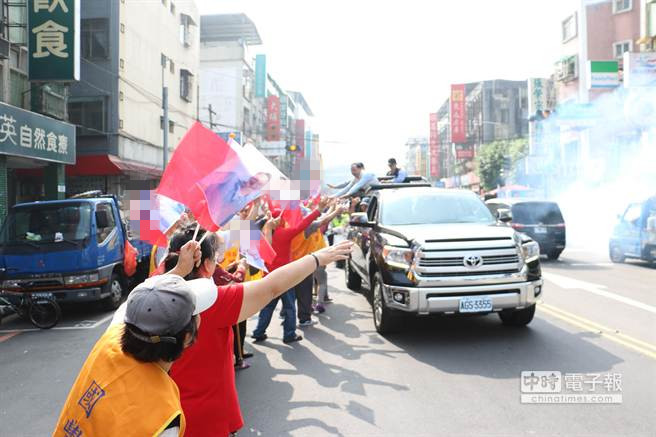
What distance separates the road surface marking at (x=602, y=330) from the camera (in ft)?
18.5

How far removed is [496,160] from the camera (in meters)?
46.6

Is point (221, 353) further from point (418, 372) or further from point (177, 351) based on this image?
point (418, 372)

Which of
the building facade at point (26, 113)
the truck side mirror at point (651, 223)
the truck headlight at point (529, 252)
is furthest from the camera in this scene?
the building facade at point (26, 113)

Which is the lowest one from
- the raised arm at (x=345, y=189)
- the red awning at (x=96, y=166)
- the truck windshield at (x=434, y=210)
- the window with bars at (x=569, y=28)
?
the truck windshield at (x=434, y=210)

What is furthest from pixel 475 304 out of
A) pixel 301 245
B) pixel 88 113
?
pixel 88 113

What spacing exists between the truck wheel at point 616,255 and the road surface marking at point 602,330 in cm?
740

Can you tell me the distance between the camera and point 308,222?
5.73 m

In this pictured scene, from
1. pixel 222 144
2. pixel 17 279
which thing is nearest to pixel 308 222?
pixel 222 144

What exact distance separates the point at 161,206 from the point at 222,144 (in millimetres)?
1190

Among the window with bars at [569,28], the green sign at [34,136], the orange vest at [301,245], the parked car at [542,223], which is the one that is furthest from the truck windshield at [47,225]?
the window with bars at [569,28]

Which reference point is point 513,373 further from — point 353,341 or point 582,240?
point 582,240

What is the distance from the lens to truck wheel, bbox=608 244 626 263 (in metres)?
14.0

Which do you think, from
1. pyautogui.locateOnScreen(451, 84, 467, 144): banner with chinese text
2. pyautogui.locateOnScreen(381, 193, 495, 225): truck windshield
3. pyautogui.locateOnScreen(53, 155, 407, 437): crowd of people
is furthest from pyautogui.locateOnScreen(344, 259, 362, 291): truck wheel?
pyautogui.locateOnScreen(451, 84, 467, 144): banner with chinese text

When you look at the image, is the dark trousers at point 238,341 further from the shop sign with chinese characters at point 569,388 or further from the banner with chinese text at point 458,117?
the banner with chinese text at point 458,117
